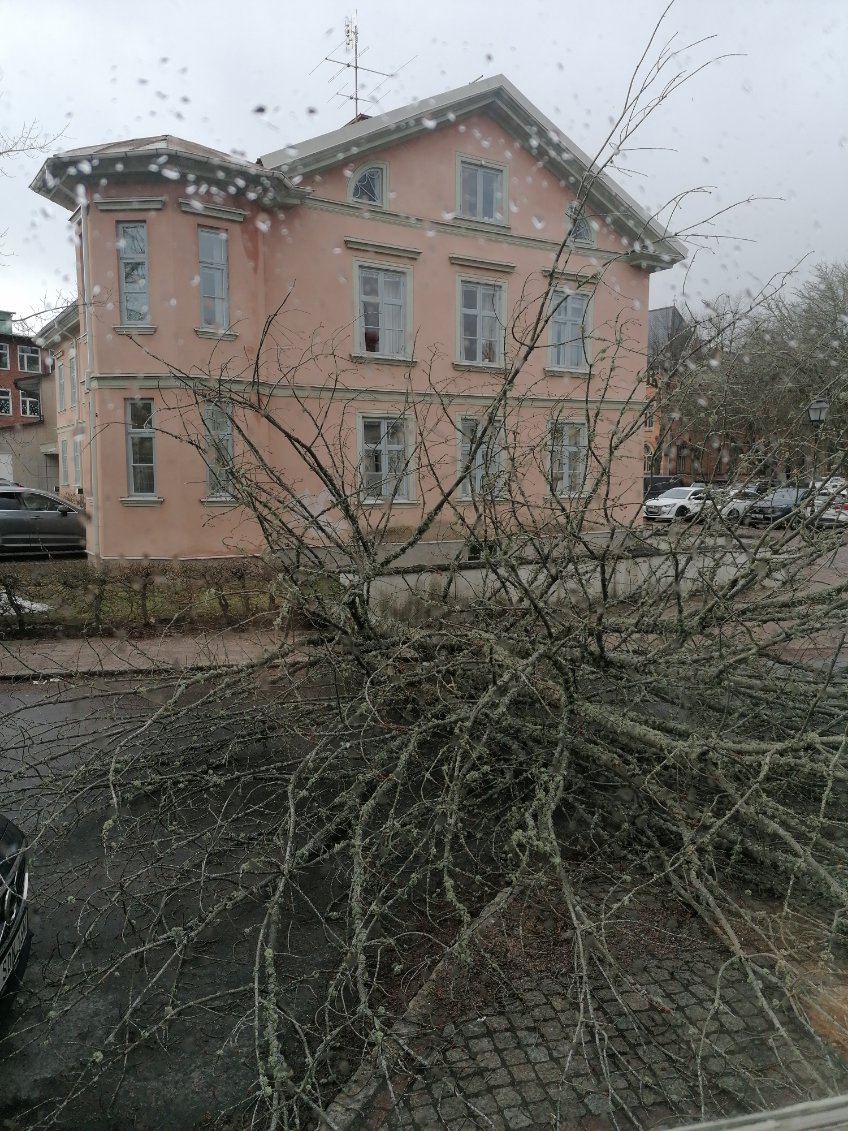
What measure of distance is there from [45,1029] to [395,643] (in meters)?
2.31

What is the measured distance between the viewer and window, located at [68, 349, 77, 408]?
16141 mm

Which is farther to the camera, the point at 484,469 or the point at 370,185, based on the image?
the point at 370,185

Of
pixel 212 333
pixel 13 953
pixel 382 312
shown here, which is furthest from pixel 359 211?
pixel 13 953

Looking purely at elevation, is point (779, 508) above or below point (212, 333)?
below

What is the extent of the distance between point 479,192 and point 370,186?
7.64 ft

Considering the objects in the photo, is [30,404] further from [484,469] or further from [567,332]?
[484,469]

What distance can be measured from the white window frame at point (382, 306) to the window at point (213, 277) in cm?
246

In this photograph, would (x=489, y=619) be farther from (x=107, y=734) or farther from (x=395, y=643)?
(x=107, y=734)

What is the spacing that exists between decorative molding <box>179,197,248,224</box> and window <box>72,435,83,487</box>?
218 inches

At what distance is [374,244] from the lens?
15.8m

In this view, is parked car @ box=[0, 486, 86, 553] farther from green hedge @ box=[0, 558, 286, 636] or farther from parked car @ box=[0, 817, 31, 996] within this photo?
parked car @ box=[0, 817, 31, 996]

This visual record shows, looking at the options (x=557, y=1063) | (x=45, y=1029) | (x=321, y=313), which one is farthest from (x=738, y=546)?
(x=321, y=313)

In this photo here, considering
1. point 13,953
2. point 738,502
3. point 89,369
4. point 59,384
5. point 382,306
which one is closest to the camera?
point 13,953

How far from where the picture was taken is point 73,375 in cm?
1648
